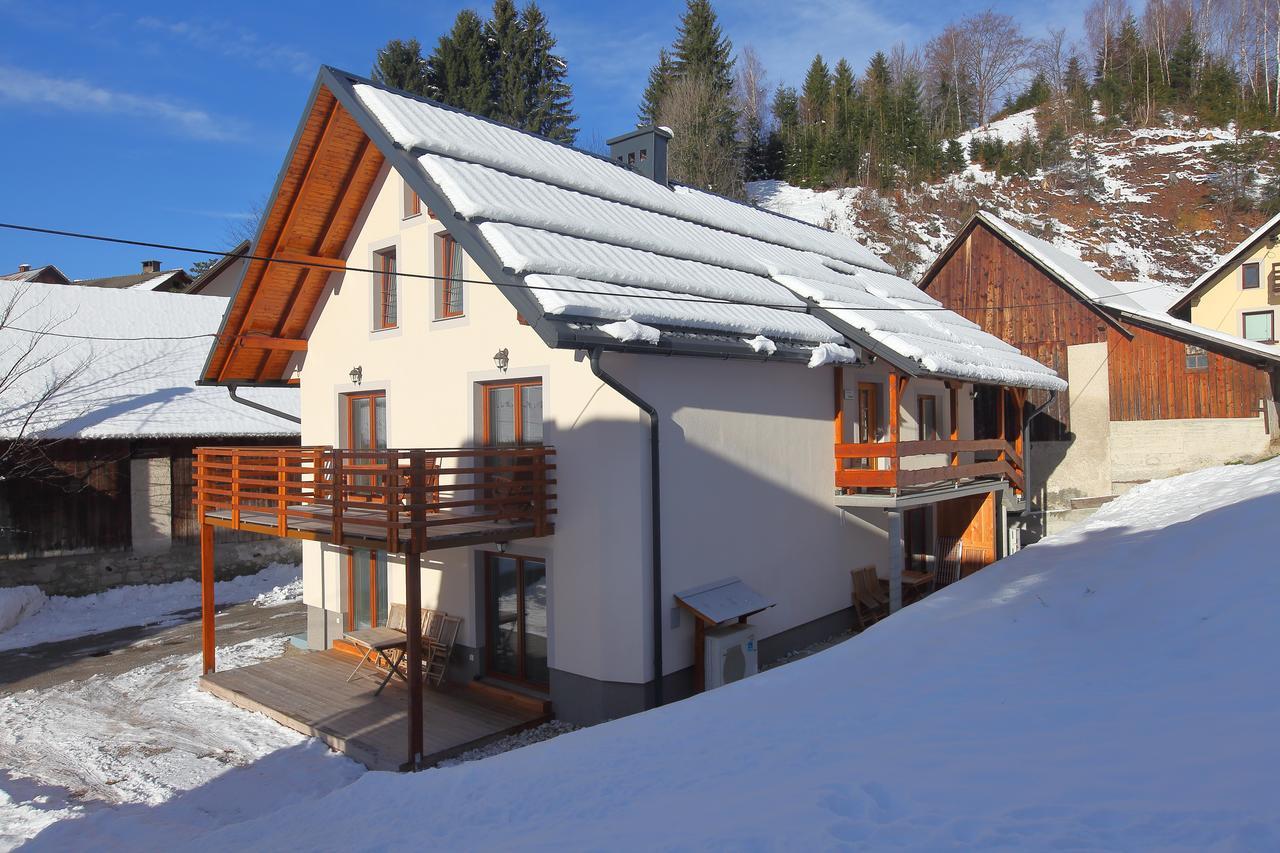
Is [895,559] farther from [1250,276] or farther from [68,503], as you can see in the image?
[1250,276]

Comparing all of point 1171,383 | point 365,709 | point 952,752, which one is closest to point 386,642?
point 365,709

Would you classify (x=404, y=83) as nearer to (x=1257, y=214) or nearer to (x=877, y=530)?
(x=877, y=530)

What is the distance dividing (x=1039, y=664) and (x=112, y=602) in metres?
18.7

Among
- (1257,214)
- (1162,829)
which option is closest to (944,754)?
(1162,829)

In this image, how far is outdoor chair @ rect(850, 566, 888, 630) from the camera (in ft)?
44.7

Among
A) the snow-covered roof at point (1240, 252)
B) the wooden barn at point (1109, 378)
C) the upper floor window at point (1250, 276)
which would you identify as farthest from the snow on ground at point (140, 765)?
the upper floor window at point (1250, 276)

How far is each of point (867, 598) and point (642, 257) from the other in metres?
7.04

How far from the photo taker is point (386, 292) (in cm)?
1298

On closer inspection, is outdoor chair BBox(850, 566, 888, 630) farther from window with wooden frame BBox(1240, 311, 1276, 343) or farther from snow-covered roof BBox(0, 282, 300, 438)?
window with wooden frame BBox(1240, 311, 1276, 343)

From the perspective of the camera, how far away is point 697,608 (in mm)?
9812

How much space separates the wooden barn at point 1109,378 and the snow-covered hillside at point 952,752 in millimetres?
15103

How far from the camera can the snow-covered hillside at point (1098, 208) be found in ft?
151

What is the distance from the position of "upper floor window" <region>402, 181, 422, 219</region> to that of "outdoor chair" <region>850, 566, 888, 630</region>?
363 inches

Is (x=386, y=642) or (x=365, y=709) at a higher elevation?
(x=386, y=642)
